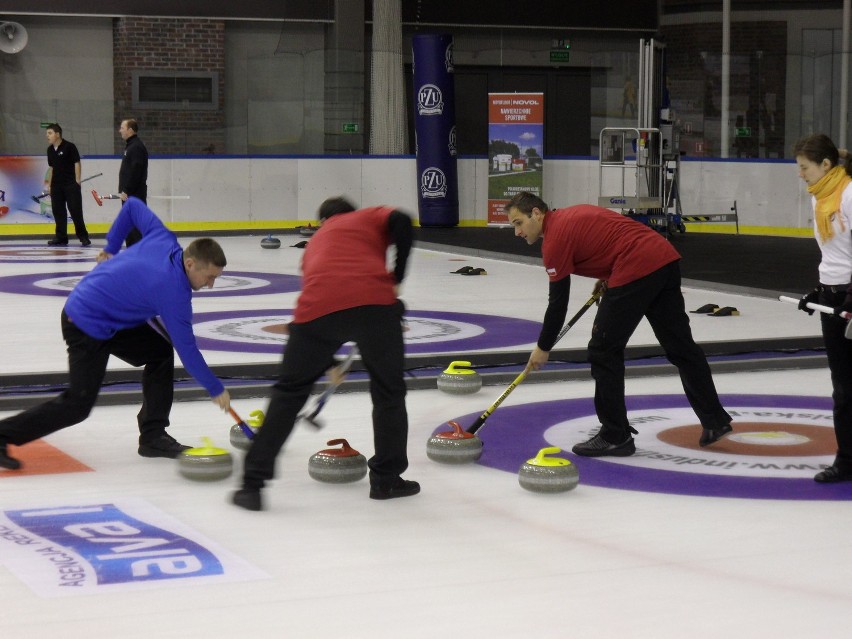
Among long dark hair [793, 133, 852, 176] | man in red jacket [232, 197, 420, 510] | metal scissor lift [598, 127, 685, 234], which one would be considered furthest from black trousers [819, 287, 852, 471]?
metal scissor lift [598, 127, 685, 234]

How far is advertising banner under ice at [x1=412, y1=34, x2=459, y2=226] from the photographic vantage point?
2248 cm

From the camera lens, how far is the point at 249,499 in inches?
202

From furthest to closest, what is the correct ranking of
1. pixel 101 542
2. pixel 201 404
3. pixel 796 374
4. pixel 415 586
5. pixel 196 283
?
pixel 796 374
pixel 201 404
pixel 196 283
pixel 101 542
pixel 415 586

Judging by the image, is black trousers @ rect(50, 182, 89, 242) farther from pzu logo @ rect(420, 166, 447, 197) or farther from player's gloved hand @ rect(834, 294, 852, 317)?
player's gloved hand @ rect(834, 294, 852, 317)

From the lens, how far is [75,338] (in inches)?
226

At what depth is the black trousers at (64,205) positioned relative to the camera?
17781 millimetres

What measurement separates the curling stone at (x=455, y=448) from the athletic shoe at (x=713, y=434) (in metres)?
1.11

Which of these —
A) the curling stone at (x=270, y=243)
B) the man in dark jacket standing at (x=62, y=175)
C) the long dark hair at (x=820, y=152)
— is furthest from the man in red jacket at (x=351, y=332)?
the curling stone at (x=270, y=243)

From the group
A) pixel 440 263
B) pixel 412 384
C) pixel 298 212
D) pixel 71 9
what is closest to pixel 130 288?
pixel 412 384

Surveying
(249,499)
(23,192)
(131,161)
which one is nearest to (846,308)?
(249,499)

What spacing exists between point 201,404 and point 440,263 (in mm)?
9431

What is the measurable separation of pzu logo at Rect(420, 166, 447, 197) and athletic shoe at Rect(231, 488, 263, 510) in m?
17.7

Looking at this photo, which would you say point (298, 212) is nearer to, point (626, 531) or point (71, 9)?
point (71, 9)

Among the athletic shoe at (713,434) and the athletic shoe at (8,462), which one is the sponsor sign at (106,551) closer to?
the athletic shoe at (8,462)
